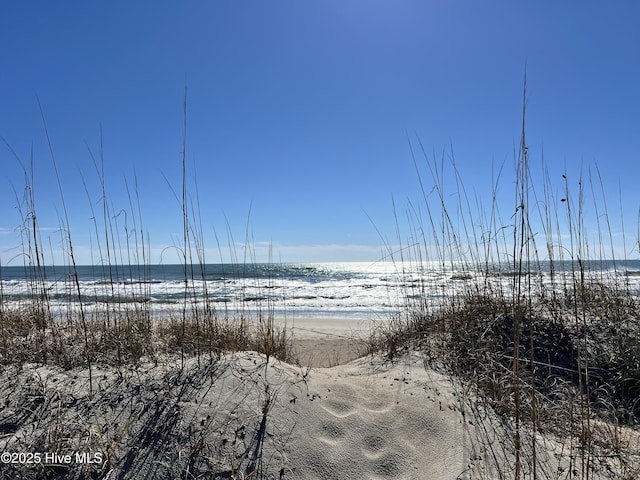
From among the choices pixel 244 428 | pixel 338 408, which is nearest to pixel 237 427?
pixel 244 428

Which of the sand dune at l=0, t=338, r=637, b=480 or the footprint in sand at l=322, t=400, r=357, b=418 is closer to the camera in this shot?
the sand dune at l=0, t=338, r=637, b=480

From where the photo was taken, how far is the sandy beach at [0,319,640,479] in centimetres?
191

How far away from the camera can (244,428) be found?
2162mm

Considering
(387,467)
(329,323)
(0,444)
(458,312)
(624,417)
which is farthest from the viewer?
(329,323)

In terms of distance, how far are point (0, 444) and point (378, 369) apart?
104 inches

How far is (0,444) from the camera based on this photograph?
192cm

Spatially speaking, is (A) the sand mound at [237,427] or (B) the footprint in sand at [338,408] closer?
(A) the sand mound at [237,427]

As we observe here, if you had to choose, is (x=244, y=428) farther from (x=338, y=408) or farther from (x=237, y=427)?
(x=338, y=408)

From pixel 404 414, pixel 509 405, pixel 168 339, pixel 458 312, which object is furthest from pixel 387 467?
pixel 168 339

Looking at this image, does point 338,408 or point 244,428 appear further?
point 338,408

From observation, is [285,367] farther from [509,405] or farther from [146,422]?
[509,405]

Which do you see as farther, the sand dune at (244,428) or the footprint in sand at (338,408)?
the footprint in sand at (338,408)

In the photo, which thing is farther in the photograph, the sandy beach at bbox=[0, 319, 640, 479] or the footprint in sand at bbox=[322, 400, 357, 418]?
the footprint in sand at bbox=[322, 400, 357, 418]

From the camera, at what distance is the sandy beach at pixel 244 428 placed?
191cm
